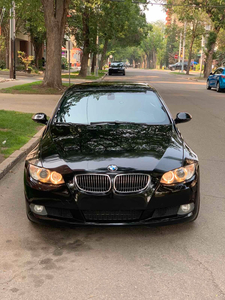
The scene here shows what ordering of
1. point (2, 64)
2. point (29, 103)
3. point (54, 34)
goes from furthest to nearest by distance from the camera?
point (2, 64), point (54, 34), point (29, 103)

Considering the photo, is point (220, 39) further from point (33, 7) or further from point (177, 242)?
point (177, 242)

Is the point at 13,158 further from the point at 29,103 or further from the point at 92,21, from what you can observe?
the point at 92,21

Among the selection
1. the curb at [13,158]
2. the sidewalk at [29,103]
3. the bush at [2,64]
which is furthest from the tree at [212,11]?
the curb at [13,158]

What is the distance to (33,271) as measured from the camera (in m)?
3.15

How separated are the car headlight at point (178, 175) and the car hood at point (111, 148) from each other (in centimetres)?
6

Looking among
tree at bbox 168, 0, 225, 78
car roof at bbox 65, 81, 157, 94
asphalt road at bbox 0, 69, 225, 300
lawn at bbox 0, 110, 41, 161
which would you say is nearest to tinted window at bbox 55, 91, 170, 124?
car roof at bbox 65, 81, 157, 94

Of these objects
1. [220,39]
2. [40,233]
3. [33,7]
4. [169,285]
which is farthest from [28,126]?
[220,39]

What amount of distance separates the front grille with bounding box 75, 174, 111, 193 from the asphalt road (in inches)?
22.9

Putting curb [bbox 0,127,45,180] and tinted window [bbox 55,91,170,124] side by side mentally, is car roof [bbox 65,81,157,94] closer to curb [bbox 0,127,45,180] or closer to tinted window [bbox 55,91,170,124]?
tinted window [bbox 55,91,170,124]

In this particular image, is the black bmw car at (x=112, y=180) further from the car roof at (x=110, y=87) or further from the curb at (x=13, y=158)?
the curb at (x=13, y=158)

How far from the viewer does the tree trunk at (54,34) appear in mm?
19042

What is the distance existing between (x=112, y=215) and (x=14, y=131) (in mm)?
5848

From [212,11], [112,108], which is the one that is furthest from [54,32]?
[212,11]

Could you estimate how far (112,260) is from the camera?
132 inches
